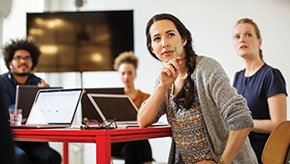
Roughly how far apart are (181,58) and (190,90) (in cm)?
17

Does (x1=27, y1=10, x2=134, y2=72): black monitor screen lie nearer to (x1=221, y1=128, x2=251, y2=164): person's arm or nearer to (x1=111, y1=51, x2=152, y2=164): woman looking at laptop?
(x1=111, y1=51, x2=152, y2=164): woman looking at laptop

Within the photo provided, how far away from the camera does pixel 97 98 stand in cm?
199

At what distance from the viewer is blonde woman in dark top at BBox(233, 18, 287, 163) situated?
6.38ft

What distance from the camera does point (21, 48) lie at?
346 cm

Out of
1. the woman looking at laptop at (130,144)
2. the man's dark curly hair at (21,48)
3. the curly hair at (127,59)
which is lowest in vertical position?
the woman looking at laptop at (130,144)

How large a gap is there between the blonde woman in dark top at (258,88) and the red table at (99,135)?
2.14ft

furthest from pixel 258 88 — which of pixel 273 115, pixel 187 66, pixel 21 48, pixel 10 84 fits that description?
pixel 21 48

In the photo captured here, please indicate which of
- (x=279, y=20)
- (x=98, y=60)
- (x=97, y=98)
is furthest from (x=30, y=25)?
(x=279, y=20)

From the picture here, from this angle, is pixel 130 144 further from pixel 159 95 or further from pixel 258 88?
pixel 159 95

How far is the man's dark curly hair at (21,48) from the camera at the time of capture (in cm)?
341

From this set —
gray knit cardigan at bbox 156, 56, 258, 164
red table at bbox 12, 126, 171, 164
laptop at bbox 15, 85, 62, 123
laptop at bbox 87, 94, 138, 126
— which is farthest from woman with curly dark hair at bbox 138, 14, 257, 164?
laptop at bbox 15, 85, 62, 123

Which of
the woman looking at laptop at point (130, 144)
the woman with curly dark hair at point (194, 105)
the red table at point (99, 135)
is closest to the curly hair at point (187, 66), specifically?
the woman with curly dark hair at point (194, 105)

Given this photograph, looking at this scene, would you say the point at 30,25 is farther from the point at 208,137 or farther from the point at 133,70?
the point at 208,137

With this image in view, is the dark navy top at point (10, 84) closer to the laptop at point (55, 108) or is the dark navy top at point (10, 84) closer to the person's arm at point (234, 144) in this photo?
the laptop at point (55, 108)
